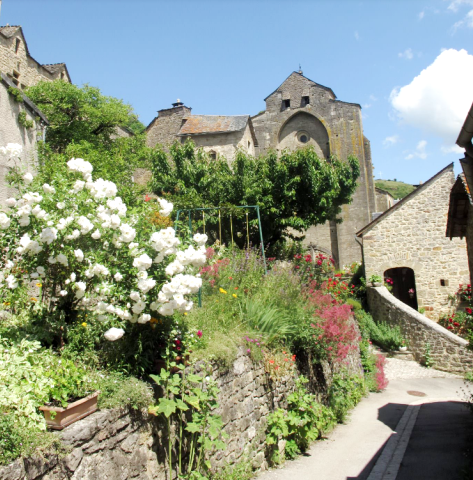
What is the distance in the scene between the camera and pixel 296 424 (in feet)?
22.5

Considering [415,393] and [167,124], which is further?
[167,124]

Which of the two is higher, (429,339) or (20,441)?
(20,441)

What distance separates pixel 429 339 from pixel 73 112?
1640cm

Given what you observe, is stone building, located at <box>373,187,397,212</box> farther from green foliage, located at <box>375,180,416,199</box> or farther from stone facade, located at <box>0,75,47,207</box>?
green foliage, located at <box>375,180,416,199</box>

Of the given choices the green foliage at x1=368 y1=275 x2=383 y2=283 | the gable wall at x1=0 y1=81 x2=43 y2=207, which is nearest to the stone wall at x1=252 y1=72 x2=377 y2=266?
the green foliage at x1=368 y1=275 x2=383 y2=283

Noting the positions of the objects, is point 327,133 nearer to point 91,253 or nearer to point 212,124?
point 212,124

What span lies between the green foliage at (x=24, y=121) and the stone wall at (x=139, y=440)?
6917 mm

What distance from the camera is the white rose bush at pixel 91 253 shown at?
3830 mm

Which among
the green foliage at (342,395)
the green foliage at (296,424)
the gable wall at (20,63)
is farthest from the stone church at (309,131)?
the green foliage at (296,424)

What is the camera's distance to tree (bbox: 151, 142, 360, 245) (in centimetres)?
1688

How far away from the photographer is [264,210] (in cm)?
1712

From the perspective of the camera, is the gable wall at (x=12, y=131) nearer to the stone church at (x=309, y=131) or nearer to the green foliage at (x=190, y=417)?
the green foliage at (x=190, y=417)

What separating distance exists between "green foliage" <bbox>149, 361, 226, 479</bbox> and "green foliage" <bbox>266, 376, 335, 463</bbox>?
1783 mm

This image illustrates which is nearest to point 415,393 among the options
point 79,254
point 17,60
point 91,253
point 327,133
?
point 91,253
